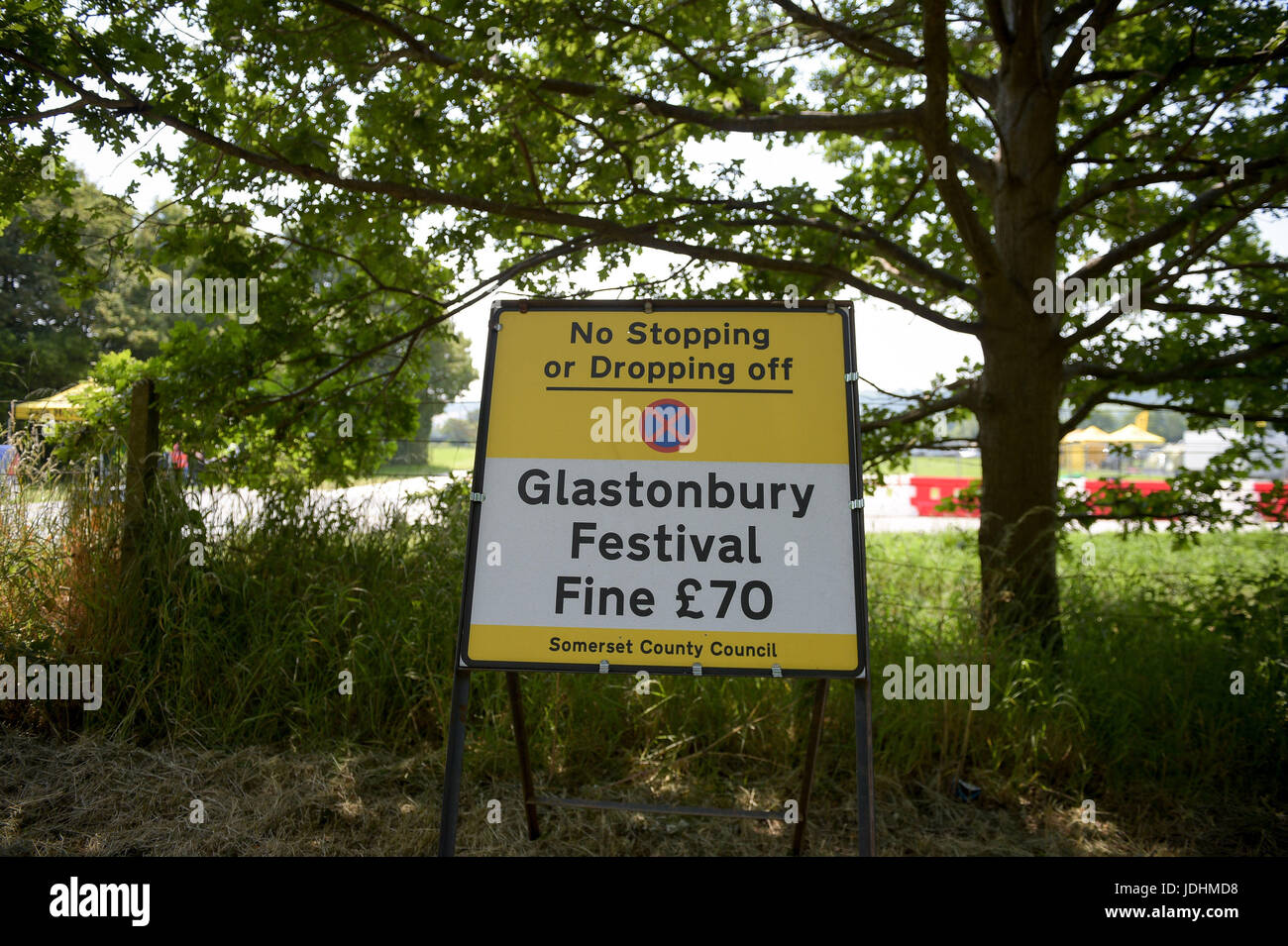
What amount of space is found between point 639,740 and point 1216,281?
5775 millimetres

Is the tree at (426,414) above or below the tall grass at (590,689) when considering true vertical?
above

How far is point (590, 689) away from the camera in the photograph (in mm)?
4047

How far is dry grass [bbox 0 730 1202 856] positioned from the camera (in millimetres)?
3242

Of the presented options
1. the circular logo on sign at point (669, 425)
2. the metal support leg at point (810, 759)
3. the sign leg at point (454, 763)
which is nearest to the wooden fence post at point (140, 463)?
the sign leg at point (454, 763)

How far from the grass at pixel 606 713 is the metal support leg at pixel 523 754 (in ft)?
0.53

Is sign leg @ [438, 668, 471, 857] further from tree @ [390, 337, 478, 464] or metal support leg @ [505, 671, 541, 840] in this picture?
tree @ [390, 337, 478, 464]

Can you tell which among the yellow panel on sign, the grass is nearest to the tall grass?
the grass

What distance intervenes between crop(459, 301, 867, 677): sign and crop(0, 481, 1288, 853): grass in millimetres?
1267

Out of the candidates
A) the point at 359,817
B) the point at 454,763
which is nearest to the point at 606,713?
the point at 359,817

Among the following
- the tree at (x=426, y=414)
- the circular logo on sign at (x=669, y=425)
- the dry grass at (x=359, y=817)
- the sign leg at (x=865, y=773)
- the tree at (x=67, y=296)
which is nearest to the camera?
the sign leg at (x=865, y=773)

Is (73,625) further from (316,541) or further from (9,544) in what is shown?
(316,541)

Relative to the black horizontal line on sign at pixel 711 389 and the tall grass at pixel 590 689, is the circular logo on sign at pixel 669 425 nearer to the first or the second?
the black horizontal line on sign at pixel 711 389

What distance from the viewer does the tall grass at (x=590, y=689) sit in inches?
152

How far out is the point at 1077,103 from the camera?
655 centimetres
